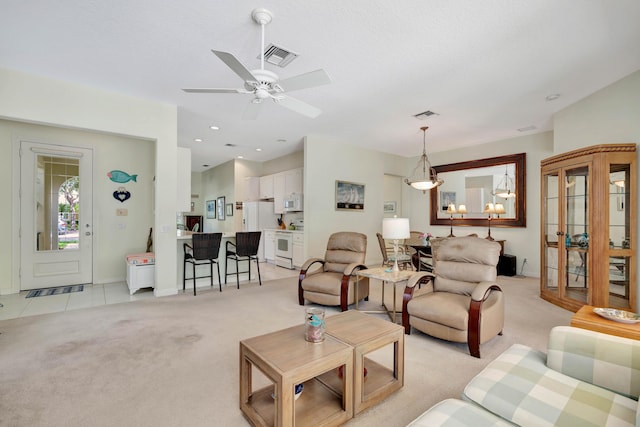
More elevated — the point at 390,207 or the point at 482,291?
the point at 390,207

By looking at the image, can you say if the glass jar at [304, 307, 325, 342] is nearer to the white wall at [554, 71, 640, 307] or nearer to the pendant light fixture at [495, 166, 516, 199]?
the white wall at [554, 71, 640, 307]

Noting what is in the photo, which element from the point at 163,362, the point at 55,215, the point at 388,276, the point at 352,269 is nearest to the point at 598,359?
the point at 388,276

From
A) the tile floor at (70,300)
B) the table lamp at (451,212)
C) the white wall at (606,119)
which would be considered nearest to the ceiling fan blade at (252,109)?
the tile floor at (70,300)

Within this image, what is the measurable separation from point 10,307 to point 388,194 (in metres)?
7.69

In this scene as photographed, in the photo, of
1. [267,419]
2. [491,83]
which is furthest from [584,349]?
[491,83]

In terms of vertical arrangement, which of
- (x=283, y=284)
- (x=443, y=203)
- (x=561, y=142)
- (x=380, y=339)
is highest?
(x=561, y=142)

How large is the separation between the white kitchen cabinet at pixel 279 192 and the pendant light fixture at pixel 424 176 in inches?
121

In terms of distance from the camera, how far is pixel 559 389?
1.42 meters

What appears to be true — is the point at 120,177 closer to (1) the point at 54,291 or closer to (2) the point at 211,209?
(1) the point at 54,291

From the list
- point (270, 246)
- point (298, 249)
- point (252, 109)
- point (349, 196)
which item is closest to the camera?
point (252, 109)

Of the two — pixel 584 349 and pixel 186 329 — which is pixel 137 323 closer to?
pixel 186 329

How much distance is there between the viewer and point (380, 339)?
193 centimetres

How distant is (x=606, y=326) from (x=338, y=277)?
2.55 metres

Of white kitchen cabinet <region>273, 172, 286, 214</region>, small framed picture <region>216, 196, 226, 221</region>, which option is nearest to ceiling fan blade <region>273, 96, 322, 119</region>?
white kitchen cabinet <region>273, 172, 286, 214</region>
